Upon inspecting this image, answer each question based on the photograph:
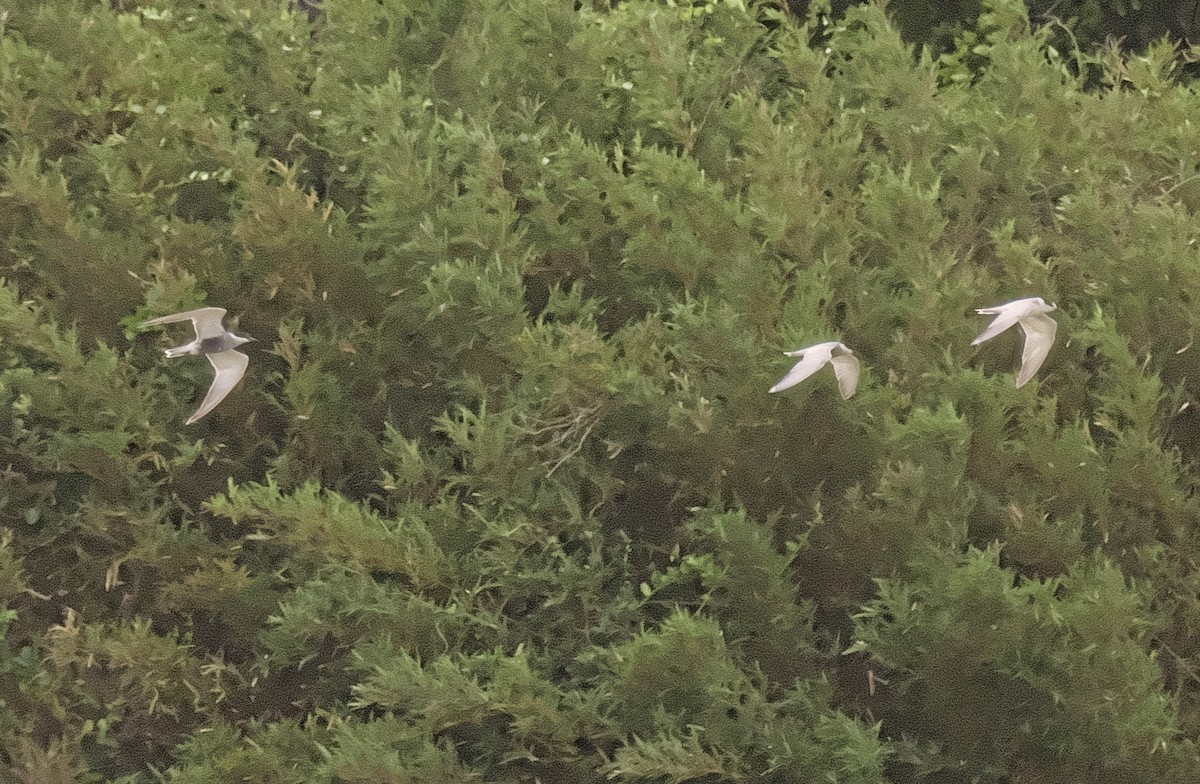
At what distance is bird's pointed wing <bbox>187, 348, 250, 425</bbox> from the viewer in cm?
427

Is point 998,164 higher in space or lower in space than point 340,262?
higher

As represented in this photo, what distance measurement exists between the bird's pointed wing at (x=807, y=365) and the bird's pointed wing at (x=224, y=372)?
178 cm

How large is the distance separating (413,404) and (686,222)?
3.90 feet

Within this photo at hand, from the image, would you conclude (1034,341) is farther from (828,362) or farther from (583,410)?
(583,410)

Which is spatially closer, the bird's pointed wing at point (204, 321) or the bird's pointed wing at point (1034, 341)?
the bird's pointed wing at point (1034, 341)

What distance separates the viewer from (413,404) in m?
4.62

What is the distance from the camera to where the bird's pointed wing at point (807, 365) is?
3799mm

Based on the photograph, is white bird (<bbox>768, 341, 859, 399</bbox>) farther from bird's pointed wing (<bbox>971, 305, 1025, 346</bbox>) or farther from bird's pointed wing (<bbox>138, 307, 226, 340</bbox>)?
bird's pointed wing (<bbox>138, 307, 226, 340</bbox>)

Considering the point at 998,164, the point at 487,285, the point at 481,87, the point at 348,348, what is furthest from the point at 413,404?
the point at 998,164

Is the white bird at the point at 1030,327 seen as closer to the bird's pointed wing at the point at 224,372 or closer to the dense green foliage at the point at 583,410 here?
the dense green foliage at the point at 583,410

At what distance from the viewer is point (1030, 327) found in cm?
390

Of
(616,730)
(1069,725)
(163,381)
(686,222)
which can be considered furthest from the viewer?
(163,381)

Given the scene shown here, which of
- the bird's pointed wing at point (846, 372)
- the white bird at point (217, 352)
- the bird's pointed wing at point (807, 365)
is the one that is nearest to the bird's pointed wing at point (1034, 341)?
the bird's pointed wing at point (846, 372)

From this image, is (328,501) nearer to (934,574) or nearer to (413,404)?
(413,404)
